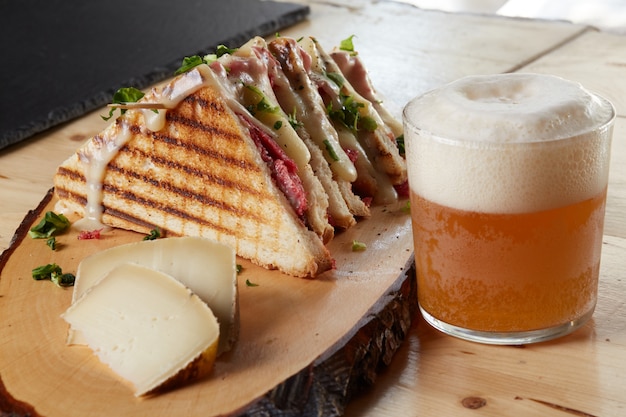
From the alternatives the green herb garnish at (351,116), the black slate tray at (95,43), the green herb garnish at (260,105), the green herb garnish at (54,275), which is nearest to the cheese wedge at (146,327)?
the green herb garnish at (54,275)

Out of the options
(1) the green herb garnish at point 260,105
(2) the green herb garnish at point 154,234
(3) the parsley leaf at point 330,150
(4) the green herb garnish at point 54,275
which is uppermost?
(1) the green herb garnish at point 260,105

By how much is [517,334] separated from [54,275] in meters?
1.24

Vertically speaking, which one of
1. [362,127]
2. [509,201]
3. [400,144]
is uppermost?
[509,201]

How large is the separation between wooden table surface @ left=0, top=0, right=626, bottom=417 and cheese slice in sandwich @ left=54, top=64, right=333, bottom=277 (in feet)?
1.27

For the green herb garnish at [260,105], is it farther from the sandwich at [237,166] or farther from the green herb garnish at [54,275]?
the green herb garnish at [54,275]

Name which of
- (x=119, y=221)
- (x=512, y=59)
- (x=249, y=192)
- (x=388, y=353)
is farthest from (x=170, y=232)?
(x=512, y=59)

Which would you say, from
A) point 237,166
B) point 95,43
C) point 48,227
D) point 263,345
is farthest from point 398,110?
point 95,43

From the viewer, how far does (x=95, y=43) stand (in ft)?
16.3

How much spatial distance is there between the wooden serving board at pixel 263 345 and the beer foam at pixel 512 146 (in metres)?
0.35

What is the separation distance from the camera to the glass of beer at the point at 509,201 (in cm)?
194

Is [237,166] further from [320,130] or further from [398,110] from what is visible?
[398,110]

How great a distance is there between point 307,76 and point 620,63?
203 centimetres

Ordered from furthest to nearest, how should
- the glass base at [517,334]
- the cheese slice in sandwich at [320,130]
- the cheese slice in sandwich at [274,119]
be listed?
the cheese slice in sandwich at [320,130] → the cheese slice in sandwich at [274,119] → the glass base at [517,334]

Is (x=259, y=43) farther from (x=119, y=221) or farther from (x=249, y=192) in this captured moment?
(x=119, y=221)
